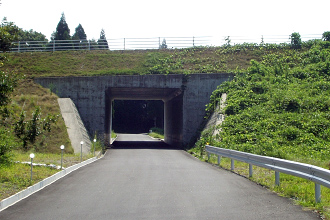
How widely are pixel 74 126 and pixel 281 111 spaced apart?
13.3 meters

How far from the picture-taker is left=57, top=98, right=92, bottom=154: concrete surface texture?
2386 centimetres

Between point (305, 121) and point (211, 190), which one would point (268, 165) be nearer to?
point (211, 190)

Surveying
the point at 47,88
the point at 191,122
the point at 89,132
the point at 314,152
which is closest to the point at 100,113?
the point at 89,132

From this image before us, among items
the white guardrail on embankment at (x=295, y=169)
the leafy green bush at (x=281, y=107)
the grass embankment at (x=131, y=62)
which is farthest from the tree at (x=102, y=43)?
the white guardrail on embankment at (x=295, y=169)

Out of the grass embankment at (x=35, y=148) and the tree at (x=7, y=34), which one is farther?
the tree at (x=7, y=34)

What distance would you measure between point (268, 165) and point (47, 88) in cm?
2260

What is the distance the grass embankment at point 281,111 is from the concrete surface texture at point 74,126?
7115 millimetres

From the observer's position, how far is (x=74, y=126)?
25.4 meters

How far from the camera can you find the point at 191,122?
94.5 feet

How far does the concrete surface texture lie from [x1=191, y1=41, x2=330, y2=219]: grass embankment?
7.12m

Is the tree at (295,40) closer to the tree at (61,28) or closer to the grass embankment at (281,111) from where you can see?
the grass embankment at (281,111)

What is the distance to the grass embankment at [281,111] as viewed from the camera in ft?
57.1

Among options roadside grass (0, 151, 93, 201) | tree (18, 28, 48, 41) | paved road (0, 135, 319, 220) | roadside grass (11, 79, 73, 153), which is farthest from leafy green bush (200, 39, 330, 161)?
tree (18, 28, 48, 41)

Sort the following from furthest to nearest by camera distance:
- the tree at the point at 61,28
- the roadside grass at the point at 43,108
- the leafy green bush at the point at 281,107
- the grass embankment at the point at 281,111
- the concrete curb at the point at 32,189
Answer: the tree at the point at 61,28, the roadside grass at the point at 43,108, the leafy green bush at the point at 281,107, the grass embankment at the point at 281,111, the concrete curb at the point at 32,189
